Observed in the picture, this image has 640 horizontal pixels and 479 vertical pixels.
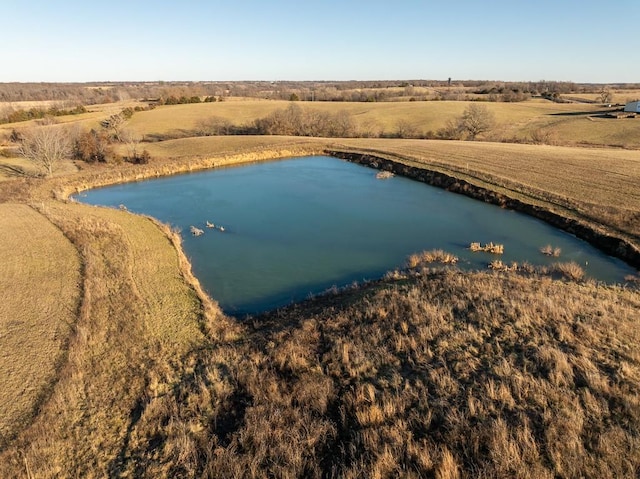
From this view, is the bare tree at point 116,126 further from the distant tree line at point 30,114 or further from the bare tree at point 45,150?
the distant tree line at point 30,114

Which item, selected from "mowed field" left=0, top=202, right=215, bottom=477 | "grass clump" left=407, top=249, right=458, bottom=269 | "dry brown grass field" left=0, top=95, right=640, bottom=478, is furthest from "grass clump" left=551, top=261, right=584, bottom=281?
"mowed field" left=0, top=202, right=215, bottom=477

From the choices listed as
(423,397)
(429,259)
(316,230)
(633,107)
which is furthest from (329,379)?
(633,107)

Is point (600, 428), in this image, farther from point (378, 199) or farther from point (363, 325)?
point (378, 199)

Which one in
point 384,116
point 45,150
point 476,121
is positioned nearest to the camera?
point 45,150

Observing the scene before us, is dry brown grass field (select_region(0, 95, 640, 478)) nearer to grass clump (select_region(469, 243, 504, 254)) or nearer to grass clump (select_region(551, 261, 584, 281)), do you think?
grass clump (select_region(551, 261, 584, 281))

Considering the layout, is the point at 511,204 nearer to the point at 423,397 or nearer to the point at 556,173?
the point at 556,173

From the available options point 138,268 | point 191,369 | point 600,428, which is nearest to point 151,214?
point 138,268
